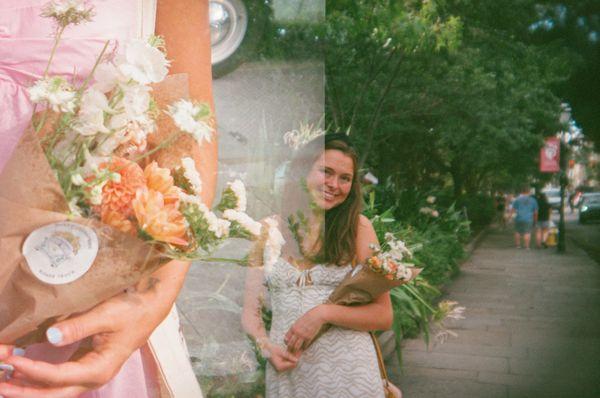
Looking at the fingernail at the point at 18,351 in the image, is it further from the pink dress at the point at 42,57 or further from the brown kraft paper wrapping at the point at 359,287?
the brown kraft paper wrapping at the point at 359,287

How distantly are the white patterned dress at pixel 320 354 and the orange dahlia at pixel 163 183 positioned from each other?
2.87ft

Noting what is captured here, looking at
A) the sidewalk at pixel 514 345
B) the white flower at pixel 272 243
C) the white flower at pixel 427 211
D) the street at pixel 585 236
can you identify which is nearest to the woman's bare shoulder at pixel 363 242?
the white flower at pixel 272 243

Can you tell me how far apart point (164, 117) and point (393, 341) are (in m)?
5.12

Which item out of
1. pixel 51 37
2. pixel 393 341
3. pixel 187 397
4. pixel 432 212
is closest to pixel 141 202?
pixel 51 37

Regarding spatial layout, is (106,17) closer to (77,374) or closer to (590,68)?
(77,374)

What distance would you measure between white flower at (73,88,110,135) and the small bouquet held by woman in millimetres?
1228

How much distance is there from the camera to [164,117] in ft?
3.20

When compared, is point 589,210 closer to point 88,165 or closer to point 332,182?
point 332,182

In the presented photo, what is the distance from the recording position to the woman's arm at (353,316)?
1.91 metres

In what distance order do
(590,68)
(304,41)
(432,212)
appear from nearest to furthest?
1. (304,41)
2. (590,68)
3. (432,212)

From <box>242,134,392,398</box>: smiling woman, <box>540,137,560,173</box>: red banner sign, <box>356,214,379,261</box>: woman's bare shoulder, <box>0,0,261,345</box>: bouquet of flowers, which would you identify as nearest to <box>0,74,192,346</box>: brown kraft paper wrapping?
<box>0,0,261,345</box>: bouquet of flowers

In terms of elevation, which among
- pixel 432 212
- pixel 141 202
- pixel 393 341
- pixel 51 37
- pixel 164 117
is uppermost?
pixel 51 37

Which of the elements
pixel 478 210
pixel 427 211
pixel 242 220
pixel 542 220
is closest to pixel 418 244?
pixel 242 220

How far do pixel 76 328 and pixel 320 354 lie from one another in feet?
4.32
